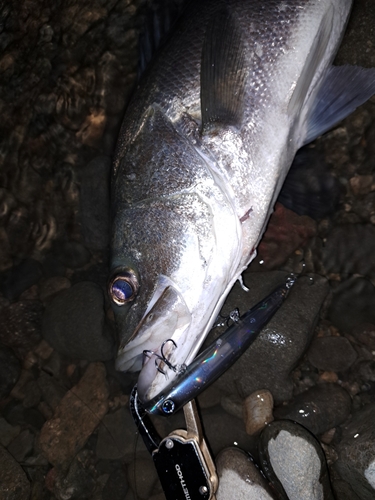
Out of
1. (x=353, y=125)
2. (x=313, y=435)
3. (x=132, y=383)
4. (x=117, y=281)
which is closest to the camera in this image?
(x=117, y=281)

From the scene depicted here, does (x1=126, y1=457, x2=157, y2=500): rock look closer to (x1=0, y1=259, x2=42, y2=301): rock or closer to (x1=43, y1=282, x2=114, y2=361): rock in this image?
(x1=43, y1=282, x2=114, y2=361): rock

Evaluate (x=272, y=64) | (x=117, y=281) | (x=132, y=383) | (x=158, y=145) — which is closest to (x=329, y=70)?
(x=272, y=64)

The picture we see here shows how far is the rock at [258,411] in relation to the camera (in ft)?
8.43

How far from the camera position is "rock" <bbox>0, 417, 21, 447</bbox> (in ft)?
9.74

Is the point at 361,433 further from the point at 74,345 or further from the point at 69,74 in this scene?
the point at 69,74

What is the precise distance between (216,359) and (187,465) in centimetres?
60

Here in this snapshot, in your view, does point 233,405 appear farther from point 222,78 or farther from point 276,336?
point 222,78

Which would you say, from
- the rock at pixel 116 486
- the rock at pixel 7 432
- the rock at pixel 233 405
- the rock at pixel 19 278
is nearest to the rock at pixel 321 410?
the rock at pixel 233 405

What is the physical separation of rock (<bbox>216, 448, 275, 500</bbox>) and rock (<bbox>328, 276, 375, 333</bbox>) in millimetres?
1019

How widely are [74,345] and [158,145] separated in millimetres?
A: 1624

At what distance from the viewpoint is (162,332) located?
1839mm

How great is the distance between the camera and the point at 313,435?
2.49 m

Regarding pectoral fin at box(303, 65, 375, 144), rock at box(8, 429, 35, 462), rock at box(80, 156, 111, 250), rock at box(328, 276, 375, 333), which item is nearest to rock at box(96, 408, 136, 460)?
rock at box(8, 429, 35, 462)

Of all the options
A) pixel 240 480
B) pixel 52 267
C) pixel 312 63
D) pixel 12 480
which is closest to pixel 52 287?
pixel 52 267
